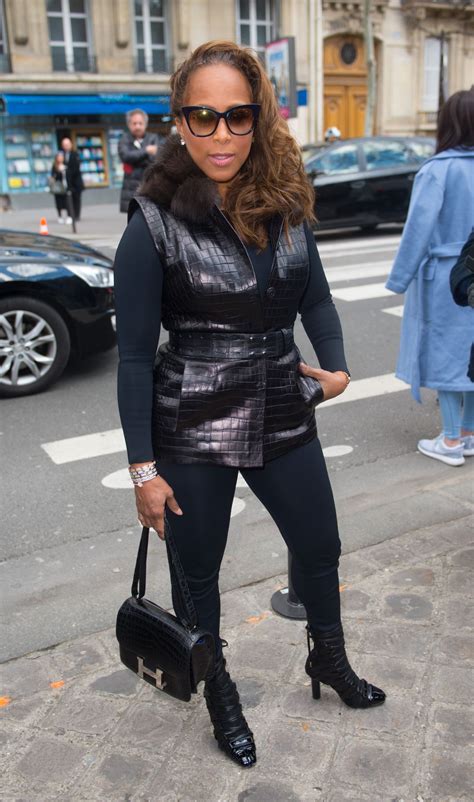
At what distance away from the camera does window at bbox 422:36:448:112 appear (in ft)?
107

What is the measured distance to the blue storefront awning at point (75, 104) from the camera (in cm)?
2481

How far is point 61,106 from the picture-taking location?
25531 millimetres

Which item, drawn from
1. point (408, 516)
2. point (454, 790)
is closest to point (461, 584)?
point (408, 516)

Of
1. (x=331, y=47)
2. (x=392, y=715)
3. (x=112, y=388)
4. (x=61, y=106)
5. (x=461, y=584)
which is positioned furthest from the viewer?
(x=331, y=47)

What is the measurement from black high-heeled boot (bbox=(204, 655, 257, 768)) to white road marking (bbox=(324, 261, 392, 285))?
784 centimetres

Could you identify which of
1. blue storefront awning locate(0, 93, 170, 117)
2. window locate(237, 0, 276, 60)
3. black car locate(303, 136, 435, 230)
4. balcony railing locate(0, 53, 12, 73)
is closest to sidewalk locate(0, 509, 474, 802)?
black car locate(303, 136, 435, 230)

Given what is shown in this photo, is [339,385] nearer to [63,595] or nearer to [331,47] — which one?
[63,595]

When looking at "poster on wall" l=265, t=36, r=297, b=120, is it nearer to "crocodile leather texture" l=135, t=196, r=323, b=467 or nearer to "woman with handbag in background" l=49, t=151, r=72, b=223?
"woman with handbag in background" l=49, t=151, r=72, b=223

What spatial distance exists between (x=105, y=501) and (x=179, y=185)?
2.47m

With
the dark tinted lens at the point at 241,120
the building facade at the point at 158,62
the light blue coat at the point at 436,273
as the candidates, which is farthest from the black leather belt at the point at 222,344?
the building facade at the point at 158,62

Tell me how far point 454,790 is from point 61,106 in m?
26.3

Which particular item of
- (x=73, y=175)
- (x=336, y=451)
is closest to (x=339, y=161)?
(x=73, y=175)

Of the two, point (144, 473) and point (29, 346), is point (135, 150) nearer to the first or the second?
point (29, 346)

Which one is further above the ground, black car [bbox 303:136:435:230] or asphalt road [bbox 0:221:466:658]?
black car [bbox 303:136:435:230]
